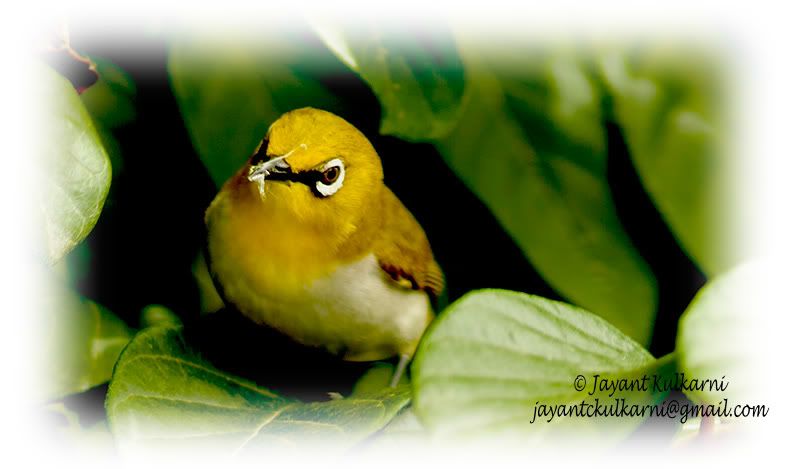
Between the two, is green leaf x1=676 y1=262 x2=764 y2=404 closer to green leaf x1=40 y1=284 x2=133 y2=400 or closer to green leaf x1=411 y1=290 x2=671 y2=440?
green leaf x1=411 y1=290 x2=671 y2=440

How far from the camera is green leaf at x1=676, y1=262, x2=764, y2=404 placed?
661mm

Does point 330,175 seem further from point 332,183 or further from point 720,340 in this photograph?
point 720,340

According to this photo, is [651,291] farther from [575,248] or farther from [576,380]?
[576,380]

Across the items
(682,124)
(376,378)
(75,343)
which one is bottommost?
(376,378)

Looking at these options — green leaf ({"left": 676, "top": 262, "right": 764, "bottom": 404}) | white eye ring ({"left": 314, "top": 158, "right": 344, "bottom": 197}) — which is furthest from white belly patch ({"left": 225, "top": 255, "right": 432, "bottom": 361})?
green leaf ({"left": 676, "top": 262, "right": 764, "bottom": 404})

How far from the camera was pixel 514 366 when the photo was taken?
71 centimetres

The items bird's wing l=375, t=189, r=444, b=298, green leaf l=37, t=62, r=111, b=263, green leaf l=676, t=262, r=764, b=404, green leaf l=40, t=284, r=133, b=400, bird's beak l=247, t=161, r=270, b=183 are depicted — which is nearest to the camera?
green leaf l=676, t=262, r=764, b=404

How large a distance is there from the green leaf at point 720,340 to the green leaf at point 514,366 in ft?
0.19

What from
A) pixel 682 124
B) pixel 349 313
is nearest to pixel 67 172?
pixel 349 313

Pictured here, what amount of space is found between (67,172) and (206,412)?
301mm

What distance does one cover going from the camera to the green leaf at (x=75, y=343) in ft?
3.39

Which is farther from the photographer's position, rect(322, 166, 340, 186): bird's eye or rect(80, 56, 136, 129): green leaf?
rect(80, 56, 136, 129): green leaf

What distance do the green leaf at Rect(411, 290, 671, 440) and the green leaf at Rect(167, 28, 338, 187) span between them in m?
0.50

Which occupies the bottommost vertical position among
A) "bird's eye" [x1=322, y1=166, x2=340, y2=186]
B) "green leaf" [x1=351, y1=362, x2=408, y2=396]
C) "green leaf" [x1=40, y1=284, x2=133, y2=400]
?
"green leaf" [x1=351, y1=362, x2=408, y2=396]
